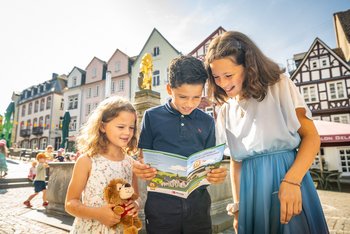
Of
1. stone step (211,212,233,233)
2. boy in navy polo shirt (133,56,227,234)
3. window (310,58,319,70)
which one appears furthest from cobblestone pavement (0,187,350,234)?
window (310,58,319,70)

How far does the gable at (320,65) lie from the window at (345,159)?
246 inches

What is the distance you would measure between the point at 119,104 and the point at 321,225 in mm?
1674

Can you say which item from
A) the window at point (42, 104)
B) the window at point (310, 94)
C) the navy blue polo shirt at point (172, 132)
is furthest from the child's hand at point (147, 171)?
the window at point (42, 104)

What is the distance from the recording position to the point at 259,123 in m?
1.36

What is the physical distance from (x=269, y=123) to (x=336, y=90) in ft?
71.0

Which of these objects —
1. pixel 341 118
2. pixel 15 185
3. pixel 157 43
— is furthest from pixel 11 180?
pixel 341 118

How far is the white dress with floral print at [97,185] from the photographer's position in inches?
69.5

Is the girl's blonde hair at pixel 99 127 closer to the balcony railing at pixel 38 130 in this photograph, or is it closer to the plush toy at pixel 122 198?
the plush toy at pixel 122 198

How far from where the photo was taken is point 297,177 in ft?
3.63

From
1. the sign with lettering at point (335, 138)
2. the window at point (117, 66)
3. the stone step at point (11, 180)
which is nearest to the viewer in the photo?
the sign with lettering at point (335, 138)

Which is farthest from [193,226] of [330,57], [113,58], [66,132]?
[113,58]

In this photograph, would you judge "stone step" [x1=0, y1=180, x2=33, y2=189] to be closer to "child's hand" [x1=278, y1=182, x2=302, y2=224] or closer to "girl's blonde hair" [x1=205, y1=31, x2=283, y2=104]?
"girl's blonde hair" [x1=205, y1=31, x2=283, y2=104]

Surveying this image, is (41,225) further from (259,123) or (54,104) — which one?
(54,104)

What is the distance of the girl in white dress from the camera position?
1664 millimetres
